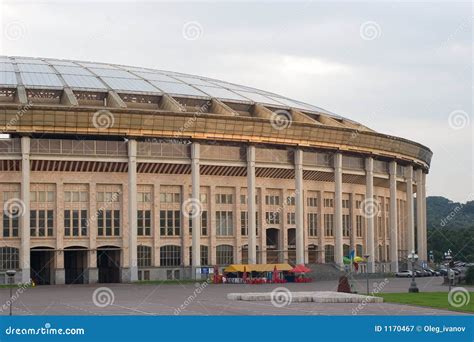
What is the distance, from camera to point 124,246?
74.2m

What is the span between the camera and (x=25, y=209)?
2778 inches

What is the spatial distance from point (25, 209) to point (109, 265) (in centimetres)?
886

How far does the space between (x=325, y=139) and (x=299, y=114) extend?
3.66 metres

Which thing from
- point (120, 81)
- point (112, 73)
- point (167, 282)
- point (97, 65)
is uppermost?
point (97, 65)

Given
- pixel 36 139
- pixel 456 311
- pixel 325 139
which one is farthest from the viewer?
pixel 325 139

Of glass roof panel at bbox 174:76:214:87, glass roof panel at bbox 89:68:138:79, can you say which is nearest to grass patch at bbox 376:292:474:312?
glass roof panel at bbox 89:68:138:79

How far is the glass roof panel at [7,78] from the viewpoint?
76225 millimetres

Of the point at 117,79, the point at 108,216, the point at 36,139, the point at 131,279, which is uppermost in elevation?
the point at 117,79

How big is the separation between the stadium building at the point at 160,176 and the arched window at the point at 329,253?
13 cm

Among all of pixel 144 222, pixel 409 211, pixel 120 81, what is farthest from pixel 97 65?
pixel 409 211

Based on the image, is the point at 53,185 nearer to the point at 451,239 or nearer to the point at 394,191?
the point at 394,191

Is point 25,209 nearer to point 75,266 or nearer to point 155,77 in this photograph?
point 75,266

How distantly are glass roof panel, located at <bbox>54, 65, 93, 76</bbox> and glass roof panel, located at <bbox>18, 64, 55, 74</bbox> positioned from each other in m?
0.87
